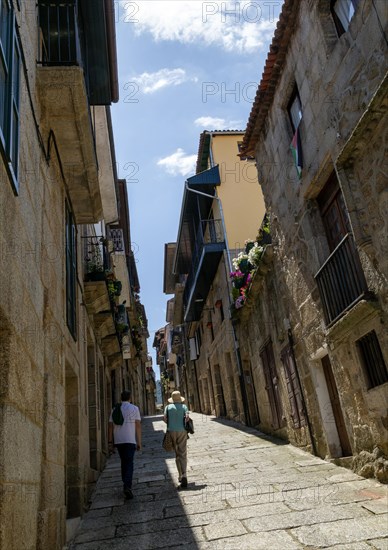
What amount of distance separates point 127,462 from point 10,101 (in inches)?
199

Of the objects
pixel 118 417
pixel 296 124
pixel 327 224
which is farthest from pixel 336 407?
pixel 296 124

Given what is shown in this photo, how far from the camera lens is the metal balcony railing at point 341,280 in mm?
6375

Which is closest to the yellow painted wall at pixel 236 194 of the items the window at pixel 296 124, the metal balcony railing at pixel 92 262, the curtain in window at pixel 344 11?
the metal balcony railing at pixel 92 262

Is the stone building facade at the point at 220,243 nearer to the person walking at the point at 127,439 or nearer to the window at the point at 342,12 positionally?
the person walking at the point at 127,439

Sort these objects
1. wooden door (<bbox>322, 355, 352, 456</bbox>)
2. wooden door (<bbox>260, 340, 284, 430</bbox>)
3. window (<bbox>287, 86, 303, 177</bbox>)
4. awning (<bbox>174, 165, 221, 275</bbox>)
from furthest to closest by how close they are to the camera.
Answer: awning (<bbox>174, 165, 221, 275</bbox>) < wooden door (<bbox>260, 340, 284, 430</bbox>) < window (<bbox>287, 86, 303, 177</bbox>) < wooden door (<bbox>322, 355, 352, 456</bbox>)

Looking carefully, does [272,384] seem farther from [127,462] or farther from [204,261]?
[204,261]

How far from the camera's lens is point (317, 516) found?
16.5 ft

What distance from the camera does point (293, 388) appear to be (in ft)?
30.6

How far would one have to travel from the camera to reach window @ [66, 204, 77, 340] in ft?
22.2

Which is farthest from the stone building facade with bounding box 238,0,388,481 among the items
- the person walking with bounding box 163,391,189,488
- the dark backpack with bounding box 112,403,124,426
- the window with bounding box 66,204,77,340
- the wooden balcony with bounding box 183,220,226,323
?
the wooden balcony with bounding box 183,220,226,323

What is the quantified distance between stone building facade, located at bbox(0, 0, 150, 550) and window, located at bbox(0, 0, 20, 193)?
0.01 metres

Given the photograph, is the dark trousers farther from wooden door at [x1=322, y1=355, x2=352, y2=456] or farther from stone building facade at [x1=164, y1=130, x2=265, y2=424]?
stone building facade at [x1=164, y1=130, x2=265, y2=424]

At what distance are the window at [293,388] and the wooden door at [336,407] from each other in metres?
0.97

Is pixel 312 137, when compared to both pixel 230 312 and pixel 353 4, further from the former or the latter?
pixel 230 312
